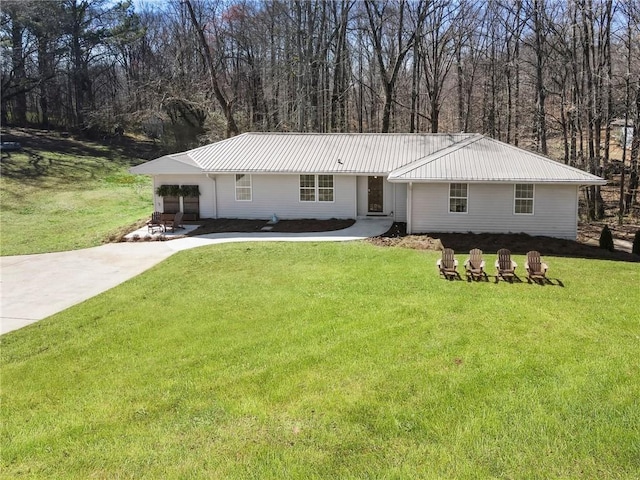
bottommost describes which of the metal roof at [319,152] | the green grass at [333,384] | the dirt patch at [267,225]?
the green grass at [333,384]

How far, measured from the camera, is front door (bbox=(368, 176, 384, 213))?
851 inches

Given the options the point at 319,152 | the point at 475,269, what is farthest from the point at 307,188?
the point at 475,269

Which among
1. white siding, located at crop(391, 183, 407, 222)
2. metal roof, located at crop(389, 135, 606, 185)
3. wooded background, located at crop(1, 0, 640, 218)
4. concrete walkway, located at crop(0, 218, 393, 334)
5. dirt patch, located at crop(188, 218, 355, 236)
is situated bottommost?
concrete walkway, located at crop(0, 218, 393, 334)

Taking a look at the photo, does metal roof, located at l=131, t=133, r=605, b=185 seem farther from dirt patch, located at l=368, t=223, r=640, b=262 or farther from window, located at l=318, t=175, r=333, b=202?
dirt patch, located at l=368, t=223, r=640, b=262

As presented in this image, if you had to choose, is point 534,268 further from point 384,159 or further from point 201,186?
point 201,186

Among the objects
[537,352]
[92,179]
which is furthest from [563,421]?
[92,179]

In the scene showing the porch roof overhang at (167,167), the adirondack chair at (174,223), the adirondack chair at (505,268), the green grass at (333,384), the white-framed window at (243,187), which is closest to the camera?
A: the green grass at (333,384)

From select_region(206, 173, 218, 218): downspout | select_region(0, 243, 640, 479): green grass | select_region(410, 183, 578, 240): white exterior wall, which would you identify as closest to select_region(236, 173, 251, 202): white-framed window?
select_region(206, 173, 218, 218): downspout

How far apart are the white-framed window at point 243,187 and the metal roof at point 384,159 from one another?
557 millimetres

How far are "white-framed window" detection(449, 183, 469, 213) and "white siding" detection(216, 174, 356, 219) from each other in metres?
4.41

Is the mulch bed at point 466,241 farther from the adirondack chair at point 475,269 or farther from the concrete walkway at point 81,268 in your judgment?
the adirondack chair at point 475,269

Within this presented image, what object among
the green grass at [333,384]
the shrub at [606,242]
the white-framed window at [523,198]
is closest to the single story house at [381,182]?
the white-framed window at [523,198]

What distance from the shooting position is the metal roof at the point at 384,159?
18016 mm

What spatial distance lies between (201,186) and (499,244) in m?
12.8
